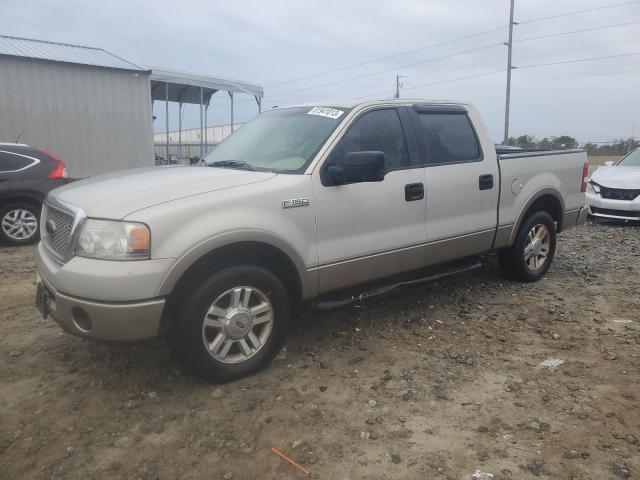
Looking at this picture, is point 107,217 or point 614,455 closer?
point 614,455

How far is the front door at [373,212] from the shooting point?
3520 millimetres

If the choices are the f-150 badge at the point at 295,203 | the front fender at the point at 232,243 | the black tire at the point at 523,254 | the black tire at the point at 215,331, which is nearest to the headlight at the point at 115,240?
the front fender at the point at 232,243

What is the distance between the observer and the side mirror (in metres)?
3.34

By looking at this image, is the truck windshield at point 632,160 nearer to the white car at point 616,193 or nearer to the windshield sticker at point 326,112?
the white car at point 616,193

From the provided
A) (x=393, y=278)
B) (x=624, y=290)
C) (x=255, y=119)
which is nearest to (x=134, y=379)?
(x=393, y=278)

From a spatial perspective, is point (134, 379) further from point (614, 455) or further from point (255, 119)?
point (614, 455)

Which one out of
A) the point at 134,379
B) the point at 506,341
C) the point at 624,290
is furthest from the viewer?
the point at 624,290

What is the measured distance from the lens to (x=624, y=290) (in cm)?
529

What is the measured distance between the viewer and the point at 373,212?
3.73m

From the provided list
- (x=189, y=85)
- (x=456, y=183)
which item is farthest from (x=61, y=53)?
(x=456, y=183)

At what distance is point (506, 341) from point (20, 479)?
3327mm

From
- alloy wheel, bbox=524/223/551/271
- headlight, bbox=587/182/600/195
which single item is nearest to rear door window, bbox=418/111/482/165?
alloy wheel, bbox=524/223/551/271

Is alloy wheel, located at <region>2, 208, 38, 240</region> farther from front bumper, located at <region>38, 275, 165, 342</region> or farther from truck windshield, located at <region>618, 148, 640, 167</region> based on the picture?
truck windshield, located at <region>618, 148, 640, 167</region>

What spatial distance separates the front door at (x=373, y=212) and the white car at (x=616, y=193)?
683 cm
